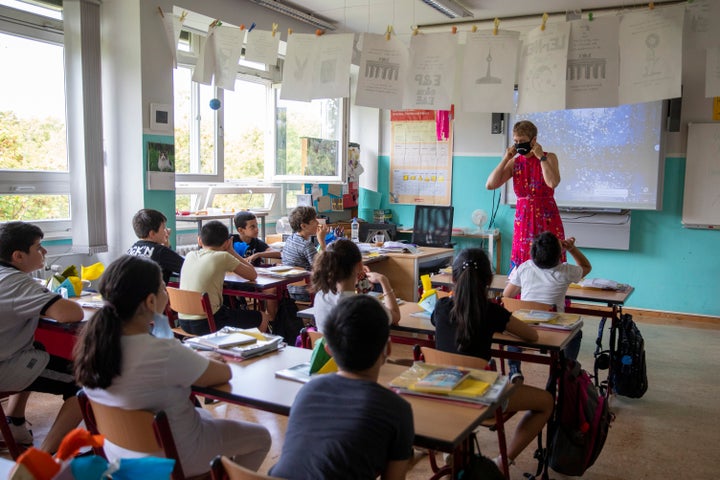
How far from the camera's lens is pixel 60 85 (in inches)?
189

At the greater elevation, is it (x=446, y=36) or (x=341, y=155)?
(x=446, y=36)

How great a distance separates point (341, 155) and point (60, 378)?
4.63m

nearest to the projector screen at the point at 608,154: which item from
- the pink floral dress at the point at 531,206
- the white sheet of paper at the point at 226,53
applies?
the pink floral dress at the point at 531,206

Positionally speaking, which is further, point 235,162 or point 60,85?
point 235,162

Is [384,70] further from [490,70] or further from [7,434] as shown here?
[7,434]

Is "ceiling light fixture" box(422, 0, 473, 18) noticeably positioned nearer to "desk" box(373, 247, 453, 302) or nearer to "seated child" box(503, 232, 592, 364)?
"desk" box(373, 247, 453, 302)

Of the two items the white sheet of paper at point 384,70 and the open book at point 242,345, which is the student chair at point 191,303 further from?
the white sheet of paper at point 384,70

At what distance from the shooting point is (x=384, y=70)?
436 centimetres

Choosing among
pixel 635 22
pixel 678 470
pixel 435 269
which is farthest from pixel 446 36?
pixel 678 470

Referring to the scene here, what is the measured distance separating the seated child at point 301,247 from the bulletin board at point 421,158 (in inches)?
133

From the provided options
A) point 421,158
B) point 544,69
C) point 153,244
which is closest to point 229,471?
point 153,244

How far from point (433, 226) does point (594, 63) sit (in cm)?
340

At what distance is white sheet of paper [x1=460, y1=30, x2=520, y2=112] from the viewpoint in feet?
13.5

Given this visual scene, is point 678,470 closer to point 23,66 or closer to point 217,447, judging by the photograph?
point 217,447
